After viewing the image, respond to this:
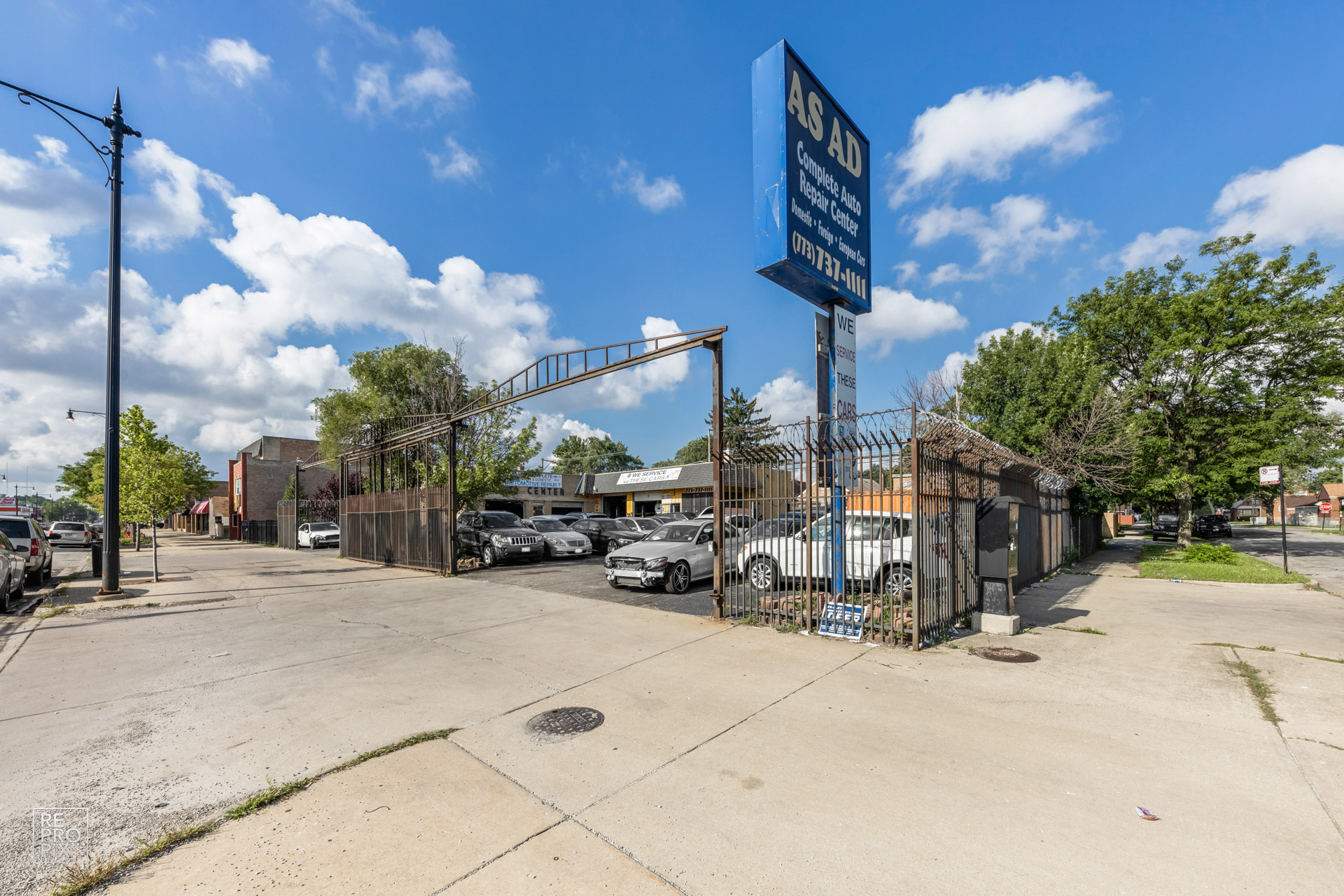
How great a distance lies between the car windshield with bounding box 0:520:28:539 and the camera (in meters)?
13.4

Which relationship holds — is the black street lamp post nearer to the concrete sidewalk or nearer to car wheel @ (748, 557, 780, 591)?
the concrete sidewalk

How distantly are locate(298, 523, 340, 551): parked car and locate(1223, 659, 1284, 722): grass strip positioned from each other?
30657 mm

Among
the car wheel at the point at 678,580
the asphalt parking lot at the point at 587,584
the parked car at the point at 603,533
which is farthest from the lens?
the parked car at the point at 603,533

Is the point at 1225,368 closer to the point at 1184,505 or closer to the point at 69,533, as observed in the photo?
the point at 1184,505

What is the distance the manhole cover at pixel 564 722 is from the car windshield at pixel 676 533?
7869mm

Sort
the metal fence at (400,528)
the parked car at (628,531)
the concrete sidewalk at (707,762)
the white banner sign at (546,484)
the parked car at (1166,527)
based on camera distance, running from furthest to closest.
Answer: the white banner sign at (546,484) < the parked car at (1166,527) < the parked car at (628,531) < the metal fence at (400,528) < the concrete sidewalk at (707,762)

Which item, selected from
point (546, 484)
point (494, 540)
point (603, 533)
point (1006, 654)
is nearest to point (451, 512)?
point (494, 540)

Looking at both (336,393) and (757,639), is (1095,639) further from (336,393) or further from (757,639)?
(336,393)

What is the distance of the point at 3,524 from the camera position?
1345cm

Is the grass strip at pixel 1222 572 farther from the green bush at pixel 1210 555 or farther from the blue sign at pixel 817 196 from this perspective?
the blue sign at pixel 817 196

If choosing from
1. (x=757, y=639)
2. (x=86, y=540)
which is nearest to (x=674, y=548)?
(x=757, y=639)

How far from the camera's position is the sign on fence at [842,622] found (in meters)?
7.38

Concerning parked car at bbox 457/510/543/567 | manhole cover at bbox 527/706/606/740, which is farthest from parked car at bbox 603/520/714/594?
manhole cover at bbox 527/706/606/740

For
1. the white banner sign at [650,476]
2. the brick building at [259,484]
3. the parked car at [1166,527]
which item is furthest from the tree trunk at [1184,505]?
the brick building at [259,484]
